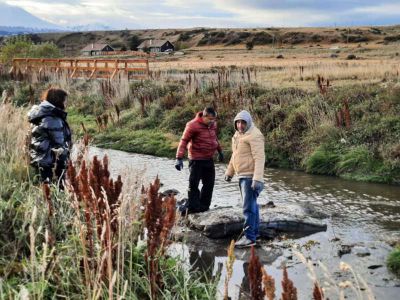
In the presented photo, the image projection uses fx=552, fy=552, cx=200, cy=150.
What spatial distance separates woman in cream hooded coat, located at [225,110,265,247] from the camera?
24.9 feet

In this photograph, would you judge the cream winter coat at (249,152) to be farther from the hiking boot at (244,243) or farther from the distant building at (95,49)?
the distant building at (95,49)

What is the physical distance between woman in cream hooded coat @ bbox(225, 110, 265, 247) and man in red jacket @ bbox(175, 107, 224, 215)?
1.29 metres

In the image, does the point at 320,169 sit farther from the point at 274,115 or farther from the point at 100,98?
the point at 100,98

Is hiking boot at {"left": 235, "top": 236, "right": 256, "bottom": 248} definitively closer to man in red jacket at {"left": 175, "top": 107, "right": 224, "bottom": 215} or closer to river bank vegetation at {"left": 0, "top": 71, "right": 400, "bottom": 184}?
man in red jacket at {"left": 175, "top": 107, "right": 224, "bottom": 215}

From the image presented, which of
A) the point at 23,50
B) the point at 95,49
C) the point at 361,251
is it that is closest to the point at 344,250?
the point at 361,251

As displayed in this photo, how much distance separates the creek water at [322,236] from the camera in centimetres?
658

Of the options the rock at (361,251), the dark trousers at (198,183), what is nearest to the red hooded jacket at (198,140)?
the dark trousers at (198,183)

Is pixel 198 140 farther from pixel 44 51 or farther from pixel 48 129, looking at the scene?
pixel 44 51

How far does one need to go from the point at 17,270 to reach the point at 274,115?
12.0 meters

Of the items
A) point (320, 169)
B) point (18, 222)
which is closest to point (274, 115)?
point (320, 169)

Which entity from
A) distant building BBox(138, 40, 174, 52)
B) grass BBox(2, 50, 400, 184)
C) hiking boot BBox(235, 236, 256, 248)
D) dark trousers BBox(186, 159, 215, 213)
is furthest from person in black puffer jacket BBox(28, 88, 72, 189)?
distant building BBox(138, 40, 174, 52)

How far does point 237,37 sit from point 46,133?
8006 centimetres

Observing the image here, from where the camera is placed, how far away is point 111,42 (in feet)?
328

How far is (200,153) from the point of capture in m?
9.34
